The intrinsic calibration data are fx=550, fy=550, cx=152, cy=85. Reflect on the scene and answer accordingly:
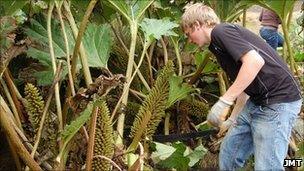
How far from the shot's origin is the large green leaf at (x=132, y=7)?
220cm

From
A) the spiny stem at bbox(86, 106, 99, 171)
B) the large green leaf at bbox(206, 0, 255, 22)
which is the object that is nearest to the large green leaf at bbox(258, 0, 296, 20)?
the large green leaf at bbox(206, 0, 255, 22)

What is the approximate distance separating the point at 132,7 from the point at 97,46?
0.22m

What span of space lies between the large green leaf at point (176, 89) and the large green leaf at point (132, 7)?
1.04 feet

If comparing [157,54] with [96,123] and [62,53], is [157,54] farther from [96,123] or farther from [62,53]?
[96,123]

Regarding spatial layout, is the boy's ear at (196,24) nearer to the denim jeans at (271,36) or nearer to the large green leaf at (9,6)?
the large green leaf at (9,6)

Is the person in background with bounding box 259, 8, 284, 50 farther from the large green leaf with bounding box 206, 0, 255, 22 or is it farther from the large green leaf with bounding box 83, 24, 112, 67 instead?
the large green leaf with bounding box 83, 24, 112, 67

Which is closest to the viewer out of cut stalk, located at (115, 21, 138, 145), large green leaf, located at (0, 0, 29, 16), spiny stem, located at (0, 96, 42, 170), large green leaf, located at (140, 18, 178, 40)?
spiny stem, located at (0, 96, 42, 170)

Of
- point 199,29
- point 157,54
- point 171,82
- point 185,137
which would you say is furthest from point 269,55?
point 157,54

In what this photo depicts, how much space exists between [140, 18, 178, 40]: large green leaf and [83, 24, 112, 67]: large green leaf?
0.52ft

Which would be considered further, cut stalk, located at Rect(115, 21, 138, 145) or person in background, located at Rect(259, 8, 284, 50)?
person in background, located at Rect(259, 8, 284, 50)

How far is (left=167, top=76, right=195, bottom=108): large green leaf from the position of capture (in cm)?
238

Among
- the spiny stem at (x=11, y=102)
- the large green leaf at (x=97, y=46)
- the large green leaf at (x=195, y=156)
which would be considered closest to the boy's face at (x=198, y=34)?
the large green leaf at (x=97, y=46)

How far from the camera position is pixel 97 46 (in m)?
2.30

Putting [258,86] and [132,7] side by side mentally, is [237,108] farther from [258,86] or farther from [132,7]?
[132,7]
